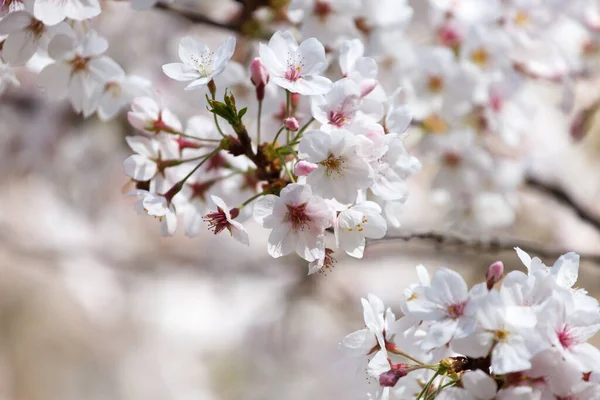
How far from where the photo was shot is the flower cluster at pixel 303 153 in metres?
0.67

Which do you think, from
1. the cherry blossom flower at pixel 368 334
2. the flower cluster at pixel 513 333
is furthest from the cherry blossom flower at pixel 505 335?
the cherry blossom flower at pixel 368 334

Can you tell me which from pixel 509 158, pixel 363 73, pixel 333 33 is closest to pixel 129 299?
pixel 509 158

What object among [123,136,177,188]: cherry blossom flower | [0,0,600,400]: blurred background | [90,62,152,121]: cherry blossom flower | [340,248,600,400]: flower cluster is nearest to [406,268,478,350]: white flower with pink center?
[340,248,600,400]: flower cluster

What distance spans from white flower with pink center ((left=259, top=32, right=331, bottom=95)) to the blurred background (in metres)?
1.34

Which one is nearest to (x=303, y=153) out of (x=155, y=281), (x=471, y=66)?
(x=471, y=66)

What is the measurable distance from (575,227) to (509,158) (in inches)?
60.7

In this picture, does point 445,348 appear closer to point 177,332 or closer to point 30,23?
point 30,23

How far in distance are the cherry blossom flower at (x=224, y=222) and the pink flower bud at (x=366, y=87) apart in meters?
0.20

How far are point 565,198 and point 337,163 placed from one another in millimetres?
1013

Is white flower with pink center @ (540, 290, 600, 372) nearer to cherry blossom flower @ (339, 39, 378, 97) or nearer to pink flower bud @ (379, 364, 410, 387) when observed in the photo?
pink flower bud @ (379, 364, 410, 387)

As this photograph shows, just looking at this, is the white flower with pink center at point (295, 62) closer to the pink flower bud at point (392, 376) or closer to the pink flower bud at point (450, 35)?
the pink flower bud at point (392, 376)

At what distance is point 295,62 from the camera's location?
2.34 feet

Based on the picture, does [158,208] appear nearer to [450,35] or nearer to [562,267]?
[562,267]

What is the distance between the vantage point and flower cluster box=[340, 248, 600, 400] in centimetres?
58
